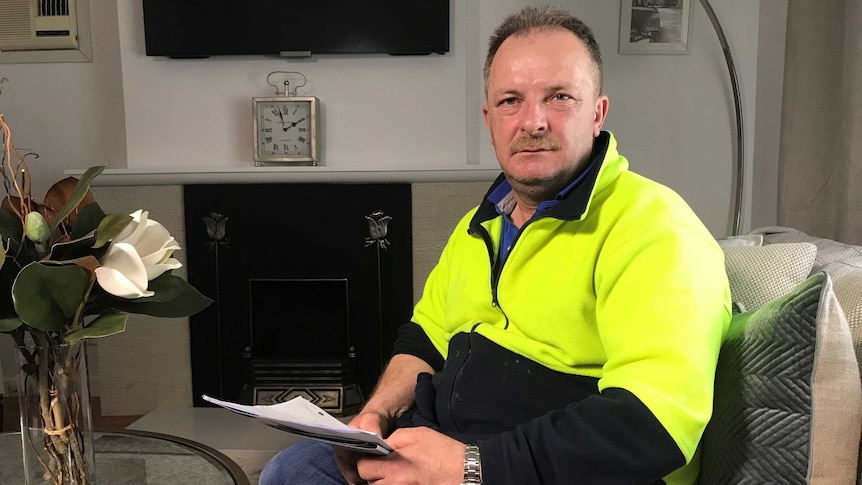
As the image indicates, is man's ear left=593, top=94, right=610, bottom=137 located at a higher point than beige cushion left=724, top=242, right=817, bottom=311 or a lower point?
higher

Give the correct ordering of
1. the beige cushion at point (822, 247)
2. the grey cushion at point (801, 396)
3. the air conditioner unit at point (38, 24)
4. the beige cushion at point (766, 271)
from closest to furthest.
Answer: the grey cushion at point (801, 396), the beige cushion at point (766, 271), the beige cushion at point (822, 247), the air conditioner unit at point (38, 24)

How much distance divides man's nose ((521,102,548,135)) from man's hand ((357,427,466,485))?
0.53m

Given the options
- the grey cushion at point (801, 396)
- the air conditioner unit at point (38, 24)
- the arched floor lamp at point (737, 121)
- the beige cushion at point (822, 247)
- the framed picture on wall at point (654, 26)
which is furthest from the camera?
the air conditioner unit at point (38, 24)

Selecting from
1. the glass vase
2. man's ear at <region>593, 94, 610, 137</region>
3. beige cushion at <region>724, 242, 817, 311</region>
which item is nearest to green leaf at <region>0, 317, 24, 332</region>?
the glass vase

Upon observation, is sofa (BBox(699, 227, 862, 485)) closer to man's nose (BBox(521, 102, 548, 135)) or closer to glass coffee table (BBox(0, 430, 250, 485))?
man's nose (BBox(521, 102, 548, 135))

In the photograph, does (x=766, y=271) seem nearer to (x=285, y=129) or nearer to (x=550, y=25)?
(x=550, y=25)

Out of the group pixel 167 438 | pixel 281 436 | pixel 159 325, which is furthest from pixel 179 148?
pixel 167 438

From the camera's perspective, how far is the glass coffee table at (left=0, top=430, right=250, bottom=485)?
1171 millimetres

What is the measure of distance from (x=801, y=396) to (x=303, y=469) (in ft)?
2.55

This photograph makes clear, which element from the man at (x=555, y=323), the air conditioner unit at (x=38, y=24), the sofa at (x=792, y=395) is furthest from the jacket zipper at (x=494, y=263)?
the air conditioner unit at (x=38, y=24)

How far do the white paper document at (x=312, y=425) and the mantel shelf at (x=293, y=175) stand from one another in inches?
69.6

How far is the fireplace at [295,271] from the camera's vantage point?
2.73 metres

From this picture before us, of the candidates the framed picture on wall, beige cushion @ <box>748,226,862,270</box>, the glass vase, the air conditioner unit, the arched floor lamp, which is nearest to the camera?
the glass vase

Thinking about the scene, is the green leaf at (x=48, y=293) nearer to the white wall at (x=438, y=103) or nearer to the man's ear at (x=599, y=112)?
the man's ear at (x=599, y=112)
